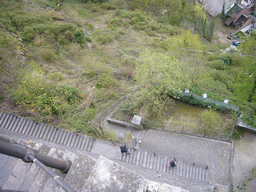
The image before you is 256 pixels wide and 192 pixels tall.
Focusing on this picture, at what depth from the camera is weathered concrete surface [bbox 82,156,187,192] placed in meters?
3.94

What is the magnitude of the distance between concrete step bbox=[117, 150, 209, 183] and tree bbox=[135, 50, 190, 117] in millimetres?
3311

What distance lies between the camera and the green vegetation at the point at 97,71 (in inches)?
457

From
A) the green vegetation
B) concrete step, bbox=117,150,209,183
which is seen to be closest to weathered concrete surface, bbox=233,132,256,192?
the green vegetation

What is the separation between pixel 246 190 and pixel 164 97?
7200mm

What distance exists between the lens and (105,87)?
1459cm

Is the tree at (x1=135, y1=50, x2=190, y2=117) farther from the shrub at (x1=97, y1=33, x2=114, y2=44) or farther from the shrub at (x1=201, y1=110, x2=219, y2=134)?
the shrub at (x1=97, y1=33, x2=114, y2=44)

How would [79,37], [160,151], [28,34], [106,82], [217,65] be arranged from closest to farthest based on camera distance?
[160,151] < [106,82] < [28,34] < [217,65] < [79,37]

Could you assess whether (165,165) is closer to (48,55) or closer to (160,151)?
(160,151)

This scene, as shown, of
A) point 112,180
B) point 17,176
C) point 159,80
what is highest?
point 159,80

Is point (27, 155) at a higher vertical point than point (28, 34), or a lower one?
lower

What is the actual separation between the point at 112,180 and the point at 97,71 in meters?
12.3

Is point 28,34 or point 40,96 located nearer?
point 40,96

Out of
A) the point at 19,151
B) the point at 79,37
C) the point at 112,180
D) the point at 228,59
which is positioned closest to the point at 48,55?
the point at 79,37

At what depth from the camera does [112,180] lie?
404 cm
